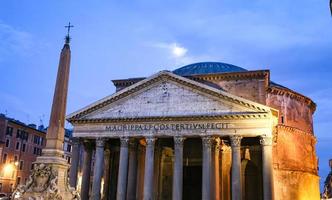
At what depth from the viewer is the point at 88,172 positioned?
21.1 meters

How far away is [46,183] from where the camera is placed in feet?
23.9

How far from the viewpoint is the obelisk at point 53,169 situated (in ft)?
23.8

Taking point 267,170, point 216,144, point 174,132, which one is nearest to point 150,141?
point 174,132

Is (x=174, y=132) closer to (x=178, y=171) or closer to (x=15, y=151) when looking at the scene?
(x=178, y=171)

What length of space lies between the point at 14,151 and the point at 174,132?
761 inches

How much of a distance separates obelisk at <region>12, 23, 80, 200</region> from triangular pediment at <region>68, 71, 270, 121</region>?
1152 centimetres

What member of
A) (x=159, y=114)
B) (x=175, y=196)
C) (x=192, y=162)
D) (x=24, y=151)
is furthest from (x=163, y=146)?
(x=24, y=151)

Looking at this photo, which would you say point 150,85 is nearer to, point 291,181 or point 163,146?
point 163,146

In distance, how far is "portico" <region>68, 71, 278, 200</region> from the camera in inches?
715

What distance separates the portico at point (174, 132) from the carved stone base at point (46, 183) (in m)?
11.3

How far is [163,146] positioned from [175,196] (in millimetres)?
5372

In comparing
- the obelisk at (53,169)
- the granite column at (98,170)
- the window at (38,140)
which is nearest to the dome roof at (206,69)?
the granite column at (98,170)

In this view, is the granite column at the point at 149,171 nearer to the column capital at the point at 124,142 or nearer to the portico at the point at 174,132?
the portico at the point at 174,132

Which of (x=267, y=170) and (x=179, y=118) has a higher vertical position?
(x=179, y=118)
